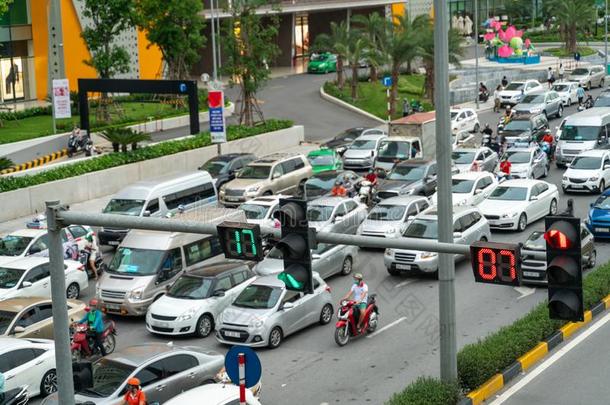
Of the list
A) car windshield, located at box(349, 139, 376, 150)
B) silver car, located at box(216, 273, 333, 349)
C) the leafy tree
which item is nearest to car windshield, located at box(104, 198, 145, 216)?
silver car, located at box(216, 273, 333, 349)

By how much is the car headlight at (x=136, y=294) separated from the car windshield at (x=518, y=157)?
1793cm

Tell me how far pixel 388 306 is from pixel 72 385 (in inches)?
500

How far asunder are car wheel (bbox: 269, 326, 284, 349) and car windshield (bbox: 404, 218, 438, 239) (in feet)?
21.5

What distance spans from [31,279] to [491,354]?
1188 centimetres

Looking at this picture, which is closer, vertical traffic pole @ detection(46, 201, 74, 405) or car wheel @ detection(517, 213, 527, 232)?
vertical traffic pole @ detection(46, 201, 74, 405)

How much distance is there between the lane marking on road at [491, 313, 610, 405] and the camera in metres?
18.6

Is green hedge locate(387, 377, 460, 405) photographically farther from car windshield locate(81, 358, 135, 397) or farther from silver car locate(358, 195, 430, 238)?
silver car locate(358, 195, 430, 238)

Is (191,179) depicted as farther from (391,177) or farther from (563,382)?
(563,382)

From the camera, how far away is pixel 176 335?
75.9ft

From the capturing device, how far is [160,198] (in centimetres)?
3134

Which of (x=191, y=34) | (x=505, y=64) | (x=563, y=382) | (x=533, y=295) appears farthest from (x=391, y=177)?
(x=505, y=64)

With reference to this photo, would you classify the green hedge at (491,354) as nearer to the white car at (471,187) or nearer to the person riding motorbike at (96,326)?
the person riding motorbike at (96,326)

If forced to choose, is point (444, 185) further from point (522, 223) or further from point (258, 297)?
point (522, 223)

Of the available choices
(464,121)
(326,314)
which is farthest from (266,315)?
(464,121)
